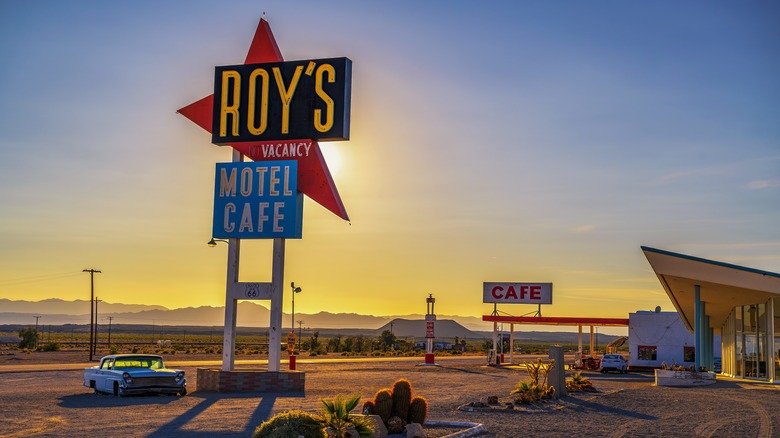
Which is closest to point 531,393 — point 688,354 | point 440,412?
point 440,412

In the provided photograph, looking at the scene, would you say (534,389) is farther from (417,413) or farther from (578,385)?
(417,413)

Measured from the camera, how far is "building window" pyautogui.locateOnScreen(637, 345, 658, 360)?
59.6 m

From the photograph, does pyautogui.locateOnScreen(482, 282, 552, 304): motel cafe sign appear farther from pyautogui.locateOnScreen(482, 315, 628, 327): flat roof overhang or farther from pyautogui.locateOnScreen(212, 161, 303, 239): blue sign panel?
pyautogui.locateOnScreen(212, 161, 303, 239): blue sign panel

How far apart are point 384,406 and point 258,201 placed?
47.0ft

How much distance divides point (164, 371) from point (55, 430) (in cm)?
991

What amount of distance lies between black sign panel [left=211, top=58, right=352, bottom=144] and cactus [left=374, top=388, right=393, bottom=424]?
13.8 meters

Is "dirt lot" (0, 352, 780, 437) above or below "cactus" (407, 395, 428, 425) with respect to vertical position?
below

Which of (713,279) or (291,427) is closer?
(291,427)

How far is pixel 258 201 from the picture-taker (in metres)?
30.9

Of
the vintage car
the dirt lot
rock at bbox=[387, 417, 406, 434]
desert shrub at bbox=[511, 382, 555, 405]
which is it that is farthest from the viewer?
the vintage car

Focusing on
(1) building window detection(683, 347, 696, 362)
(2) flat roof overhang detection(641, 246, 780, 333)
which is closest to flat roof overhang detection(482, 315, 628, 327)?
(1) building window detection(683, 347, 696, 362)

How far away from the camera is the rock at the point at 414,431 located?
16641 mm

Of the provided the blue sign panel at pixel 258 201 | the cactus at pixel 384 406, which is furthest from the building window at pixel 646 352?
the cactus at pixel 384 406

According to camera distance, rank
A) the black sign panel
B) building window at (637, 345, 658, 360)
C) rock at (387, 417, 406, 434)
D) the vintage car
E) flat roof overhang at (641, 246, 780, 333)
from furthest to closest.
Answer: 1. building window at (637, 345, 658, 360)
2. flat roof overhang at (641, 246, 780, 333)
3. the black sign panel
4. the vintage car
5. rock at (387, 417, 406, 434)
